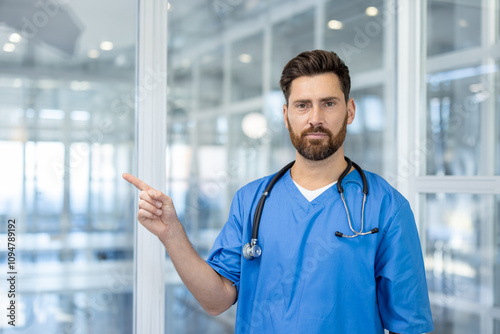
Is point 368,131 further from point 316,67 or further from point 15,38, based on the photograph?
point 15,38

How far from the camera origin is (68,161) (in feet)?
4.58

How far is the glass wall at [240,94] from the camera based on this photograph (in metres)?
1.78

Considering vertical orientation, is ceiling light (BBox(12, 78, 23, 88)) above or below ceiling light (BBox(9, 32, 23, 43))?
below

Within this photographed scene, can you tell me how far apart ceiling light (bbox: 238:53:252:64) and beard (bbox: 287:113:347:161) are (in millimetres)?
1126

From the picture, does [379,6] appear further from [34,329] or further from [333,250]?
[34,329]

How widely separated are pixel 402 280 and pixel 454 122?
83cm

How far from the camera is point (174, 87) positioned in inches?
70.0

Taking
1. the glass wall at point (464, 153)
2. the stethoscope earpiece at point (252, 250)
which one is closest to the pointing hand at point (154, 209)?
the stethoscope earpiece at point (252, 250)

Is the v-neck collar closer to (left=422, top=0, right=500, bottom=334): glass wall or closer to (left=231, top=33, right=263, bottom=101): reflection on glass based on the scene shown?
(left=422, top=0, right=500, bottom=334): glass wall

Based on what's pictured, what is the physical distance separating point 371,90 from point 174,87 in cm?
86

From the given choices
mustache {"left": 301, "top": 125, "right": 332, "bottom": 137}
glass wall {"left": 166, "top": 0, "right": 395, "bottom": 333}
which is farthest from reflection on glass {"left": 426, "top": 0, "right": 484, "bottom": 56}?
mustache {"left": 301, "top": 125, "right": 332, "bottom": 137}

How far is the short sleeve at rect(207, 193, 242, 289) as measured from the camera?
1.30m

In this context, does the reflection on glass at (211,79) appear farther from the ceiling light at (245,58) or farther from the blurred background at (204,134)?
the ceiling light at (245,58)

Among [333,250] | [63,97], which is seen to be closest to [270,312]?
[333,250]
